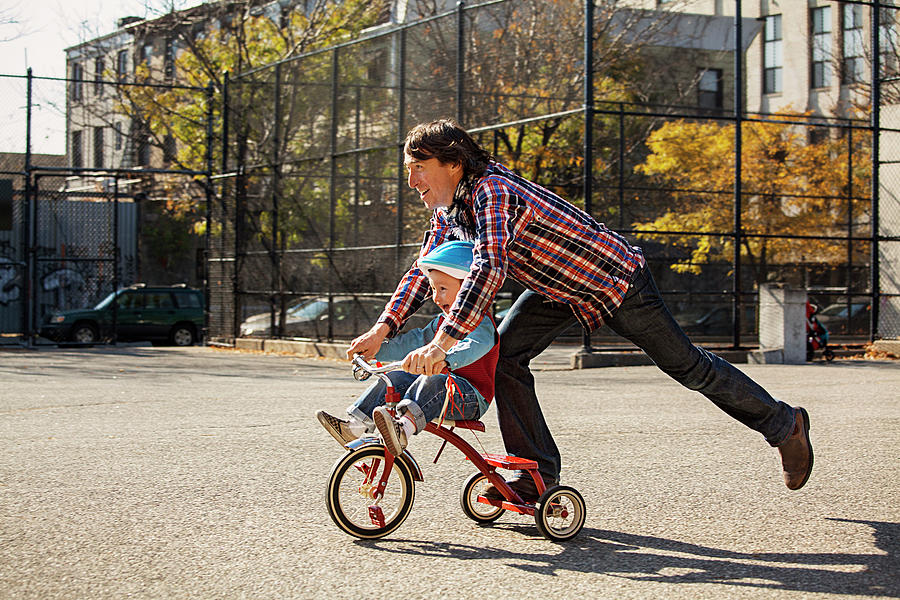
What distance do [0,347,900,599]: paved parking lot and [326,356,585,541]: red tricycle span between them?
9cm

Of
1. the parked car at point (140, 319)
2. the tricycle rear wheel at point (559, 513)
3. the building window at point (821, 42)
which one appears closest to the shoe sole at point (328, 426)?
the tricycle rear wheel at point (559, 513)

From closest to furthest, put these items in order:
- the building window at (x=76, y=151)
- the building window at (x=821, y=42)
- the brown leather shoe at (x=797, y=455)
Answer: the brown leather shoe at (x=797, y=455), the building window at (x=76, y=151), the building window at (x=821, y=42)

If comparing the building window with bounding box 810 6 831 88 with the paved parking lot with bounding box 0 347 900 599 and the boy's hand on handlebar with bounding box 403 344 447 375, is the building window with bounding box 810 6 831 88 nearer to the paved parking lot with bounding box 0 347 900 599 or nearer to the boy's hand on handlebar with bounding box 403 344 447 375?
the paved parking lot with bounding box 0 347 900 599

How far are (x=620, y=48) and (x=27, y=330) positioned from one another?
1481 centimetres

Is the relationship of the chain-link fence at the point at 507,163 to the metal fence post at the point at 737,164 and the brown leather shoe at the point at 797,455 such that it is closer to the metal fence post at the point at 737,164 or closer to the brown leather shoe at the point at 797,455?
the metal fence post at the point at 737,164

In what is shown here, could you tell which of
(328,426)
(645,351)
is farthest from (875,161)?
(328,426)

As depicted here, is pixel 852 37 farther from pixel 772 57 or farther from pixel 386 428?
pixel 386 428

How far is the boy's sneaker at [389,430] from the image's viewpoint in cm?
411

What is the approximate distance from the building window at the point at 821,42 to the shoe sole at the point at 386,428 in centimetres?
3837

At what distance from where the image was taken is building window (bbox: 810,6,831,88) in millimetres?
39612

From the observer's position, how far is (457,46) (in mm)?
15781

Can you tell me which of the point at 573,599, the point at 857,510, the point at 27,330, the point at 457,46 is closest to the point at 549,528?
the point at 573,599

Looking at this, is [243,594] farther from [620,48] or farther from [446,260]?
[620,48]

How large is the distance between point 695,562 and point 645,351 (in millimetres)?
949
